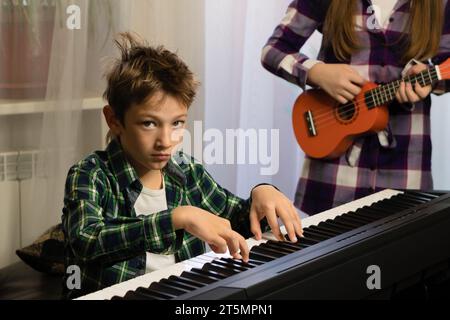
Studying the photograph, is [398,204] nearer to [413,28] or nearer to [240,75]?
[413,28]

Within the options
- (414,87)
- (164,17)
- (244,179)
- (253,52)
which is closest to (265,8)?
(253,52)

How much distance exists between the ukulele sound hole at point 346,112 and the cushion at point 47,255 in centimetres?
83

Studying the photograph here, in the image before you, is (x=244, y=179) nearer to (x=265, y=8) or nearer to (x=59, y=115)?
(x=265, y=8)

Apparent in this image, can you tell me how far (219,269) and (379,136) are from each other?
3.42 feet

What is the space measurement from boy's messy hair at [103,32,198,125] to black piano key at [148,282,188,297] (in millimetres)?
494

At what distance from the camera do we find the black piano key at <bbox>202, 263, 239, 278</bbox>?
4.22ft

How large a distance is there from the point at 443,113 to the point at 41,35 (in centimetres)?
150

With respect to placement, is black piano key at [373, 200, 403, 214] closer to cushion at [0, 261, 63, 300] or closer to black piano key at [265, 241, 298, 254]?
black piano key at [265, 241, 298, 254]

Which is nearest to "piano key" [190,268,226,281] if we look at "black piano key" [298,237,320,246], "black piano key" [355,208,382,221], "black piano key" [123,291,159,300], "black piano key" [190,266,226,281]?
"black piano key" [190,266,226,281]

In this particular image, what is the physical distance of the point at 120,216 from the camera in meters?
1.63

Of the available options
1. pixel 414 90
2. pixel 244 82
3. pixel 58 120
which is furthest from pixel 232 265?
pixel 244 82

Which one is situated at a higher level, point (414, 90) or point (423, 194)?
point (414, 90)

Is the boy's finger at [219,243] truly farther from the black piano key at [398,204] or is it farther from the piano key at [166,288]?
the black piano key at [398,204]

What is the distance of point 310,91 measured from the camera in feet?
7.86
